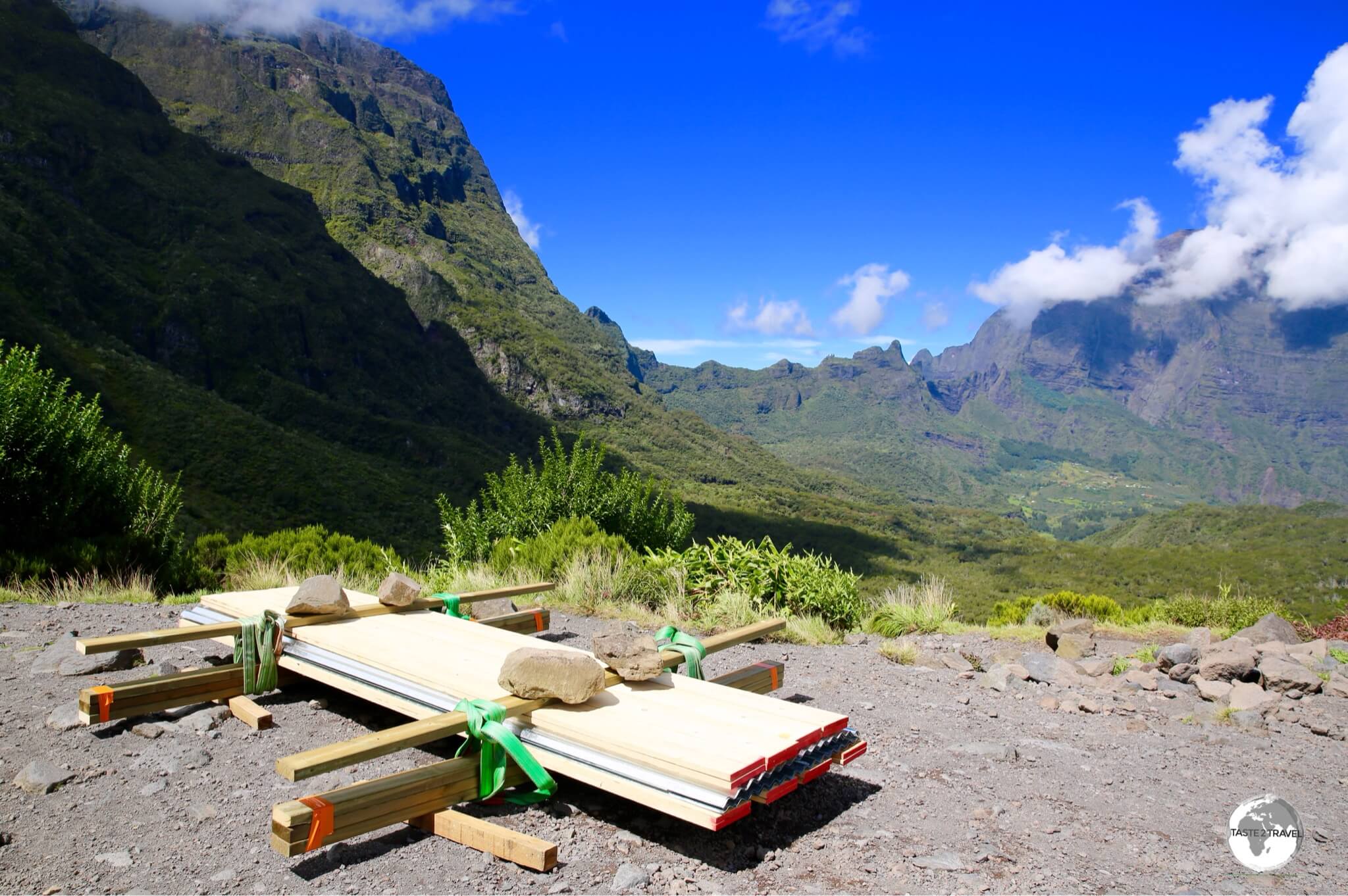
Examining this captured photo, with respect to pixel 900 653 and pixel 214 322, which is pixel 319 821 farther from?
pixel 214 322

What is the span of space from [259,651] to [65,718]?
2.77ft

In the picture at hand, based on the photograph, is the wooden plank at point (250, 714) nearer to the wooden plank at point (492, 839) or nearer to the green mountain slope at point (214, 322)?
the wooden plank at point (492, 839)

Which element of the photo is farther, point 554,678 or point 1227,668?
point 1227,668

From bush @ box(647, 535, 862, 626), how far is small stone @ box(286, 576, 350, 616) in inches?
166

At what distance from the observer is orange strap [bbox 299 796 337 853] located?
2488 millimetres

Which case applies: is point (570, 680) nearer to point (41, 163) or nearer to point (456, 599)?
point (456, 599)

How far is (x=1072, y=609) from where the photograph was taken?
1072 centimetres

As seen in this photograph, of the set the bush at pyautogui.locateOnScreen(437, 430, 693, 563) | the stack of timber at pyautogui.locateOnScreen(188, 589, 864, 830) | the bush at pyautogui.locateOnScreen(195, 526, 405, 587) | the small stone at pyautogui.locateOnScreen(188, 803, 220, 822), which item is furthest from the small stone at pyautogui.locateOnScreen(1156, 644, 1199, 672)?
the bush at pyautogui.locateOnScreen(195, 526, 405, 587)

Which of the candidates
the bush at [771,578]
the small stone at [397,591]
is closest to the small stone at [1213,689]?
the bush at [771,578]

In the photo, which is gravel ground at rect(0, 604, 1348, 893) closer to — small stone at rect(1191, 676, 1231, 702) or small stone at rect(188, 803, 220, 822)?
small stone at rect(188, 803, 220, 822)

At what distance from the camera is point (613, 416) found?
500 feet

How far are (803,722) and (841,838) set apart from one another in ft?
1.49

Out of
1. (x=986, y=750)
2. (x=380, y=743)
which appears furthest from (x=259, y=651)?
(x=986, y=750)

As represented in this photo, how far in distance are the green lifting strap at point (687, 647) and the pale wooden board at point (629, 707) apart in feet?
1.38
